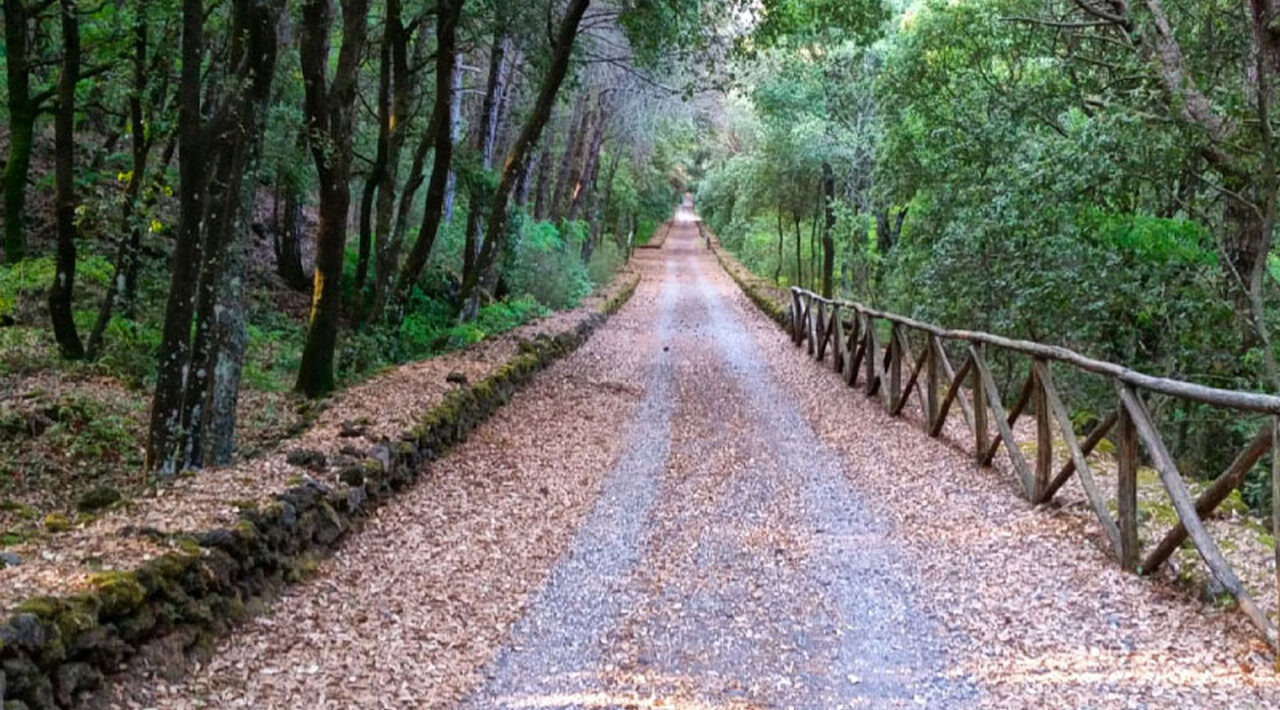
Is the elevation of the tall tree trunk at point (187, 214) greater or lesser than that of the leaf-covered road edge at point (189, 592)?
greater

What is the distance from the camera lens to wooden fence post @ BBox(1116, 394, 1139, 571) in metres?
5.54

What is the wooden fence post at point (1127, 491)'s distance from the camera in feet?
18.2

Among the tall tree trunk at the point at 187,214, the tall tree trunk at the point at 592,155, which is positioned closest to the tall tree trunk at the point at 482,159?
the tall tree trunk at the point at 187,214

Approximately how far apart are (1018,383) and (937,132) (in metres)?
4.58

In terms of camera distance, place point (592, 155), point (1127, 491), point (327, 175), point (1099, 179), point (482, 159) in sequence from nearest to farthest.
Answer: point (1127, 491), point (327, 175), point (1099, 179), point (482, 159), point (592, 155)

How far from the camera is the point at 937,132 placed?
44.8 feet

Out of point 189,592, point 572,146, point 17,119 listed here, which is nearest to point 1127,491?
point 189,592

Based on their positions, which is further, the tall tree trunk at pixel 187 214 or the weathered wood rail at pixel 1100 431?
the tall tree trunk at pixel 187 214

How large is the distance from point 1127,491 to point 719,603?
8.62ft

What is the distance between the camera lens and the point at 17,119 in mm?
10836

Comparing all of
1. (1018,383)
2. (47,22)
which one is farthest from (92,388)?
(1018,383)

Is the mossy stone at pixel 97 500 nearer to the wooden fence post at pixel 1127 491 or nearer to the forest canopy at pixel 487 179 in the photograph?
the forest canopy at pixel 487 179

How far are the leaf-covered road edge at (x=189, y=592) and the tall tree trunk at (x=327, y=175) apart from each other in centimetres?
256

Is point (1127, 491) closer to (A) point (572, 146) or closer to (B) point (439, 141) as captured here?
(B) point (439, 141)
